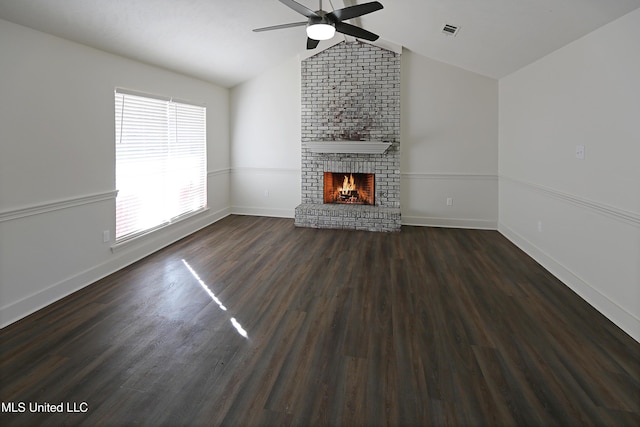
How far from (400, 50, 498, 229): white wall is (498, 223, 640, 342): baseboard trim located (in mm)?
1316

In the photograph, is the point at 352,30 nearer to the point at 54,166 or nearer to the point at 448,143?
the point at 54,166

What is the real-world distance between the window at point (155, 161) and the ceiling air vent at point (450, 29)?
367cm

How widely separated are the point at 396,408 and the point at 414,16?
4.17m

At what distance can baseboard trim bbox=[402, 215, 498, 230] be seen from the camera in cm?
629

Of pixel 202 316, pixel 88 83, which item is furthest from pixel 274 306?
pixel 88 83

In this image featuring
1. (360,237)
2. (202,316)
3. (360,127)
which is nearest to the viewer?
(202,316)

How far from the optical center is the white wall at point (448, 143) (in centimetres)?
610

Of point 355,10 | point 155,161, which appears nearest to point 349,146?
point 155,161

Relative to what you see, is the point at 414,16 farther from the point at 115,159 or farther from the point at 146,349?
the point at 146,349

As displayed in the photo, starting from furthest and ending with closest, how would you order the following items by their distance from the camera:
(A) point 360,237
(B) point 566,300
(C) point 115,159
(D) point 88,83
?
(A) point 360,237, (C) point 115,159, (D) point 88,83, (B) point 566,300

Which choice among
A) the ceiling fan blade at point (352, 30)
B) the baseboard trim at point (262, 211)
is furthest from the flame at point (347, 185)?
the ceiling fan blade at point (352, 30)

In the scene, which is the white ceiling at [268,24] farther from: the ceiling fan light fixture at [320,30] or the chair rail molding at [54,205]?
the chair rail molding at [54,205]

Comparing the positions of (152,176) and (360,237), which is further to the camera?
(360,237)

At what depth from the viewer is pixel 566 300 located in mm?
3453
